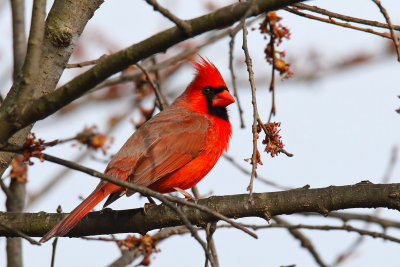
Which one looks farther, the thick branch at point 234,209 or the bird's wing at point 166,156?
the bird's wing at point 166,156

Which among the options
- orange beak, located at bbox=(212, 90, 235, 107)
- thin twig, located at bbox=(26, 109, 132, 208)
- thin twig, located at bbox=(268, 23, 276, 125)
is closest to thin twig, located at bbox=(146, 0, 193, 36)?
thin twig, located at bbox=(268, 23, 276, 125)

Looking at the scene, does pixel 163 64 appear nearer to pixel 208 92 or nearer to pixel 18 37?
pixel 208 92

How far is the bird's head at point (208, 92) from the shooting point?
458 centimetres

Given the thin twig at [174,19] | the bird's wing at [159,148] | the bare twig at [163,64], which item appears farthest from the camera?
the bare twig at [163,64]

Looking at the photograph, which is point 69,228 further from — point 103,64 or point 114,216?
point 103,64

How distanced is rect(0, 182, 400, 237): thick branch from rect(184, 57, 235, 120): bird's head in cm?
158

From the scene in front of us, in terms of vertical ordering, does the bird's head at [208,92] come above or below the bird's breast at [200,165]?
above

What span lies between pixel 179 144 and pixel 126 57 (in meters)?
1.97

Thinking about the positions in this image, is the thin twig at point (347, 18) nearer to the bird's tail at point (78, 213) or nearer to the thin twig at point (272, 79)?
the thin twig at point (272, 79)

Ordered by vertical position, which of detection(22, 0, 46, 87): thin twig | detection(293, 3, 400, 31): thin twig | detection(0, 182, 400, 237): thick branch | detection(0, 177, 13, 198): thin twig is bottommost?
detection(0, 182, 400, 237): thick branch

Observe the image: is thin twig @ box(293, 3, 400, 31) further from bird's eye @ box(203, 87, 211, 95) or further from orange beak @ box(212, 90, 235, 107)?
bird's eye @ box(203, 87, 211, 95)

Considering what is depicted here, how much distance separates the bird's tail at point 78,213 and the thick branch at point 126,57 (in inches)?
36.3

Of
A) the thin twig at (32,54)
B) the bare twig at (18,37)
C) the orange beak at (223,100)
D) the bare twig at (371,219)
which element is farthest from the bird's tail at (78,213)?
the bare twig at (371,219)

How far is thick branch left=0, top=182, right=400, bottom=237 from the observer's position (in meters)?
2.66
